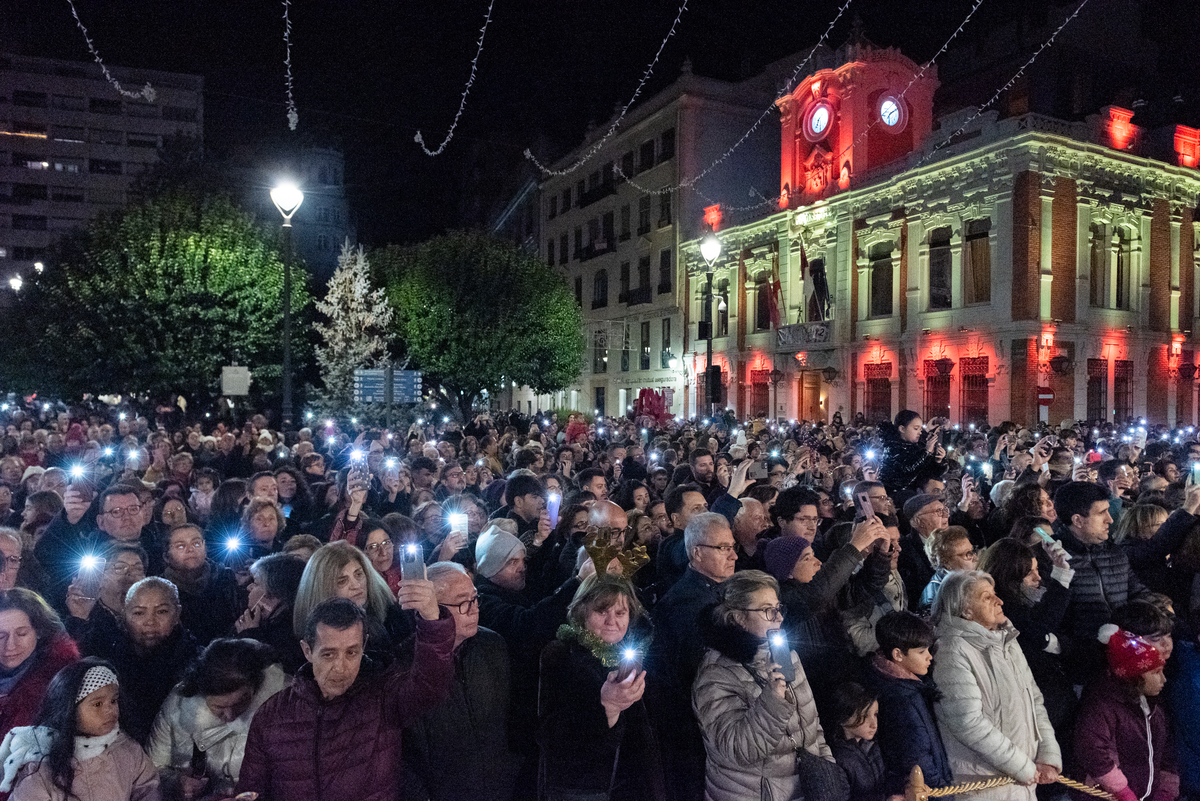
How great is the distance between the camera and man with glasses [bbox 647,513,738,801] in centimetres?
353

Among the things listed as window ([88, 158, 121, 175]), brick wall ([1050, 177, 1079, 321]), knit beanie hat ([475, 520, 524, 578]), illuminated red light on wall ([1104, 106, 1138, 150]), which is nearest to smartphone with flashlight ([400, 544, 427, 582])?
knit beanie hat ([475, 520, 524, 578])

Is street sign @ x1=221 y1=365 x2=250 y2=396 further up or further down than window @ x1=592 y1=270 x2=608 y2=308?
further down

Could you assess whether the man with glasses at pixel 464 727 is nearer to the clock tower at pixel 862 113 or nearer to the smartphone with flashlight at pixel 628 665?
the smartphone with flashlight at pixel 628 665

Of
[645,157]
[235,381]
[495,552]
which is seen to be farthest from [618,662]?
[645,157]

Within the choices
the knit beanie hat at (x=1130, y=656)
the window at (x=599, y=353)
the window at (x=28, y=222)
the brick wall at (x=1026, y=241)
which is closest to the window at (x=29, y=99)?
the window at (x=28, y=222)

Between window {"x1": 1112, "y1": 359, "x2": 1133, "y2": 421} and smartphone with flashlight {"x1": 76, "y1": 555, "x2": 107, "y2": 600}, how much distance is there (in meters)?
27.1

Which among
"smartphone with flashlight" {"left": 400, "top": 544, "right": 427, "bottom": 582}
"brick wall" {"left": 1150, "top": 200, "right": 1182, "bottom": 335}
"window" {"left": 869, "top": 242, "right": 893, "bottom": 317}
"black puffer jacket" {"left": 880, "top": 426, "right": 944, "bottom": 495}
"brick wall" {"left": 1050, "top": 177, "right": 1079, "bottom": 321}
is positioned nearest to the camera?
"smartphone with flashlight" {"left": 400, "top": 544, "right": 427, "bottom": 582}

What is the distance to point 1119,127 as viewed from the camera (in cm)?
2466

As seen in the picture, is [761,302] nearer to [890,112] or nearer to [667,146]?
[890,112]

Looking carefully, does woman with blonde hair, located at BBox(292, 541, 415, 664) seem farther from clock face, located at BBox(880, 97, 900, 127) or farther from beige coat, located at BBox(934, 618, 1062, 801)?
clock face, located at BBox(880, 97, 900, 127)

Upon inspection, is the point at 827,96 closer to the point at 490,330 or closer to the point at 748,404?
the point at 748,404

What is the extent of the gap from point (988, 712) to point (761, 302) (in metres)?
30.0

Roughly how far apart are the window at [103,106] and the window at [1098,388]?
230ft

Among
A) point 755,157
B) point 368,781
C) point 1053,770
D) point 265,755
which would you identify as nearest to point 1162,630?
point 1053,770
